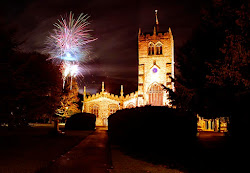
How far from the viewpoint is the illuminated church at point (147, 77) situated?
43.3 m

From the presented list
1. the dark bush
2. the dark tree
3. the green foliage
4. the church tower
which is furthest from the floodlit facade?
the dark tree

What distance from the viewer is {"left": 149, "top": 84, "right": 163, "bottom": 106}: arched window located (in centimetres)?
4188

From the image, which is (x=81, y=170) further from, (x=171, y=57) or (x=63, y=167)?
(x=171, y=57)

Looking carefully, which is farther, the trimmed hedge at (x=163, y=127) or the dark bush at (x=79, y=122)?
the dark bush at (x=79, y=122)

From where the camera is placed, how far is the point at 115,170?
6.61 meters

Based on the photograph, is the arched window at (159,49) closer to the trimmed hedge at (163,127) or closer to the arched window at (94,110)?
the arched window at (94,110)

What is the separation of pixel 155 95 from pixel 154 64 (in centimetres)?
638

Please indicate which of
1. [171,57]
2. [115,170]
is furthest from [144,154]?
[171,57]

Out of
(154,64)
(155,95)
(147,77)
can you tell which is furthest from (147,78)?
(155,95)

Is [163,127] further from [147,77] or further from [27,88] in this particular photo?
[147,77]

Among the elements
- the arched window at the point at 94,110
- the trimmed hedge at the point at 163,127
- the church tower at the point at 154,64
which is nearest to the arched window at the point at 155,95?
the church tower at the point at 154,64

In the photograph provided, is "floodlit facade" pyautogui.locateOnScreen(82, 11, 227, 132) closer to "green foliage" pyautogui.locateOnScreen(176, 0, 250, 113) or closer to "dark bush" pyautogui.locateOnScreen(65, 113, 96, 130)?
"dark bush" pyautogui.locateOnScreen(65, 113, 96, 130)

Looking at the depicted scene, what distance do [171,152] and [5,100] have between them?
24.9 feet

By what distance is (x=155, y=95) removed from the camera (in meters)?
42.7
